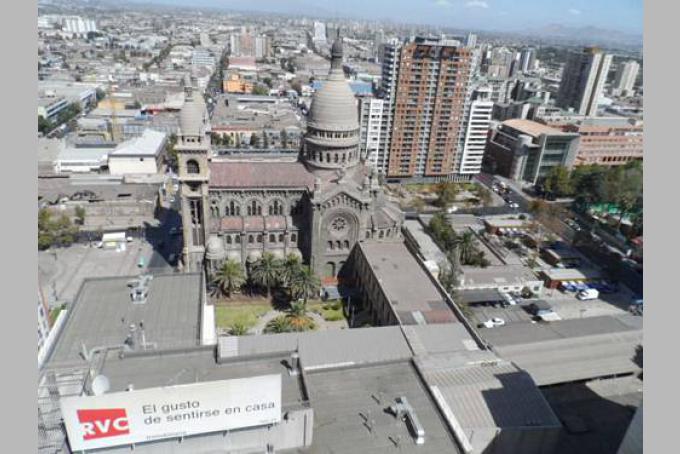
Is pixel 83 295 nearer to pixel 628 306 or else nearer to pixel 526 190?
pixel 628 306

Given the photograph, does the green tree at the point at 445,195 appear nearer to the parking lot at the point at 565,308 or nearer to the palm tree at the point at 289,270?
the parking lot at the point at 565,308

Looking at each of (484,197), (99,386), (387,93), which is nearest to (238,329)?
(99,386)

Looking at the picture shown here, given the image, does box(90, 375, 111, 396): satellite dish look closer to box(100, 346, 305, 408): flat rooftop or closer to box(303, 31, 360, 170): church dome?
box(100, 346, 305, 408): flat rooftop

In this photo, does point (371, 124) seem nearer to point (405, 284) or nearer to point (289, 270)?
point (289, 270)

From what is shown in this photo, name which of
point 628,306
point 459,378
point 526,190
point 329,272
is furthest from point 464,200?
point 459,378

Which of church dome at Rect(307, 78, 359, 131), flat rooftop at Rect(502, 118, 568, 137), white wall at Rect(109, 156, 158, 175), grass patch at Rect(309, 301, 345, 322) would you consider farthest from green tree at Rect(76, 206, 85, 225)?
flat rooftop at Rect(502, 118, 568, 137)

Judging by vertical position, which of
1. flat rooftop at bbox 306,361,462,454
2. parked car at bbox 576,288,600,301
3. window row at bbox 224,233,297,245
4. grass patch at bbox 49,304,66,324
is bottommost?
grass patch at bbox 49,304,66,324
